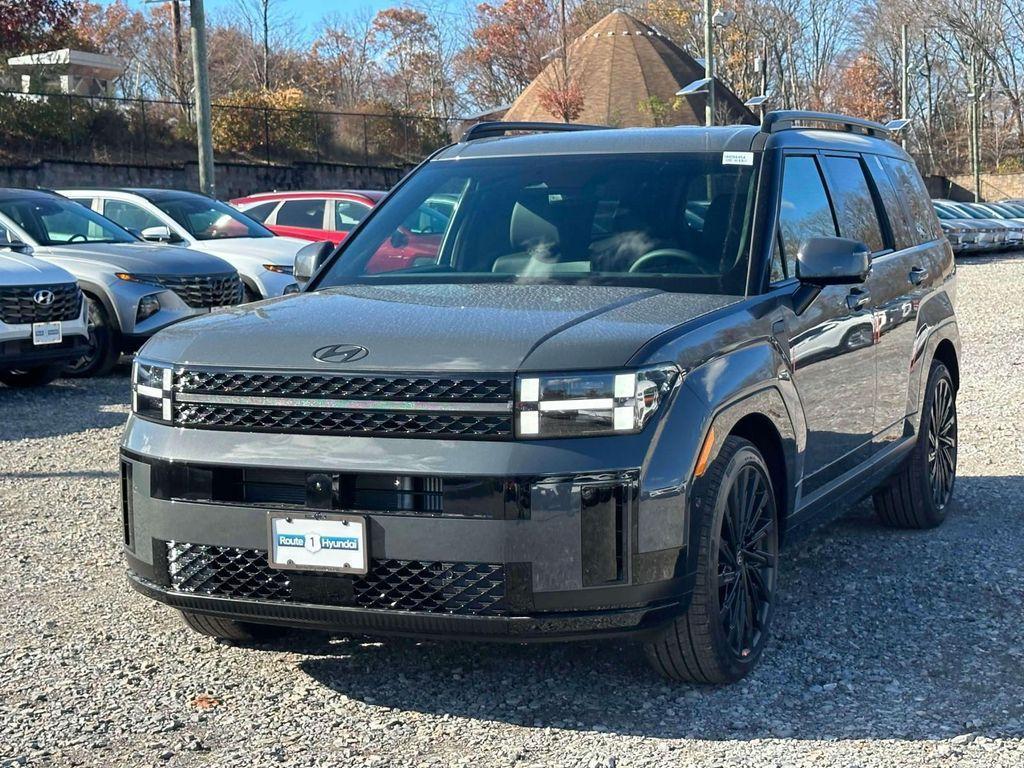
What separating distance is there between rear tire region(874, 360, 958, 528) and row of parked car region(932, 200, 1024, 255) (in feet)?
87.5

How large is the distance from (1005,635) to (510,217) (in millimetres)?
2460

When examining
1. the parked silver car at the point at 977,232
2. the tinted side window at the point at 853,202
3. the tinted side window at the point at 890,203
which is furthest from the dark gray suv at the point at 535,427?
the parked silver car at the point at 977,232

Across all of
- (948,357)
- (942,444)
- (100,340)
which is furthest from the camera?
(100,340)

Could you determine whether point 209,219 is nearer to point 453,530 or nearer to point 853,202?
point 853,202

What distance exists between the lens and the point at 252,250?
1495 centimetres

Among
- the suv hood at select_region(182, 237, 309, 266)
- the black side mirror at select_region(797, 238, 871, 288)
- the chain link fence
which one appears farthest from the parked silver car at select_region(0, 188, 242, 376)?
the chain link fence

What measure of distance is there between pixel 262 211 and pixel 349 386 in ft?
48.9

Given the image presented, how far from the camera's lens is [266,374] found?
4090mm

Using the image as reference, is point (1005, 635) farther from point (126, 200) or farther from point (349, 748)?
point (126, 200)

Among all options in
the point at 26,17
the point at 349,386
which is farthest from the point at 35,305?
the point at 26,17

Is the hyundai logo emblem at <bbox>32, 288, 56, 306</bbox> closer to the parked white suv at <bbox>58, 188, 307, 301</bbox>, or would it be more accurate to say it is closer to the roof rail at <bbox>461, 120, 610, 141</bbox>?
the parked white suv at <bbox>58, 188, 307, 301</bbox>

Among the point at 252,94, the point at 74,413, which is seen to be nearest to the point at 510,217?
the point at 74,413

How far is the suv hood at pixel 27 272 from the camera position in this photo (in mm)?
11297

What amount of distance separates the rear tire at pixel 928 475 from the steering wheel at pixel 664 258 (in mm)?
2197
